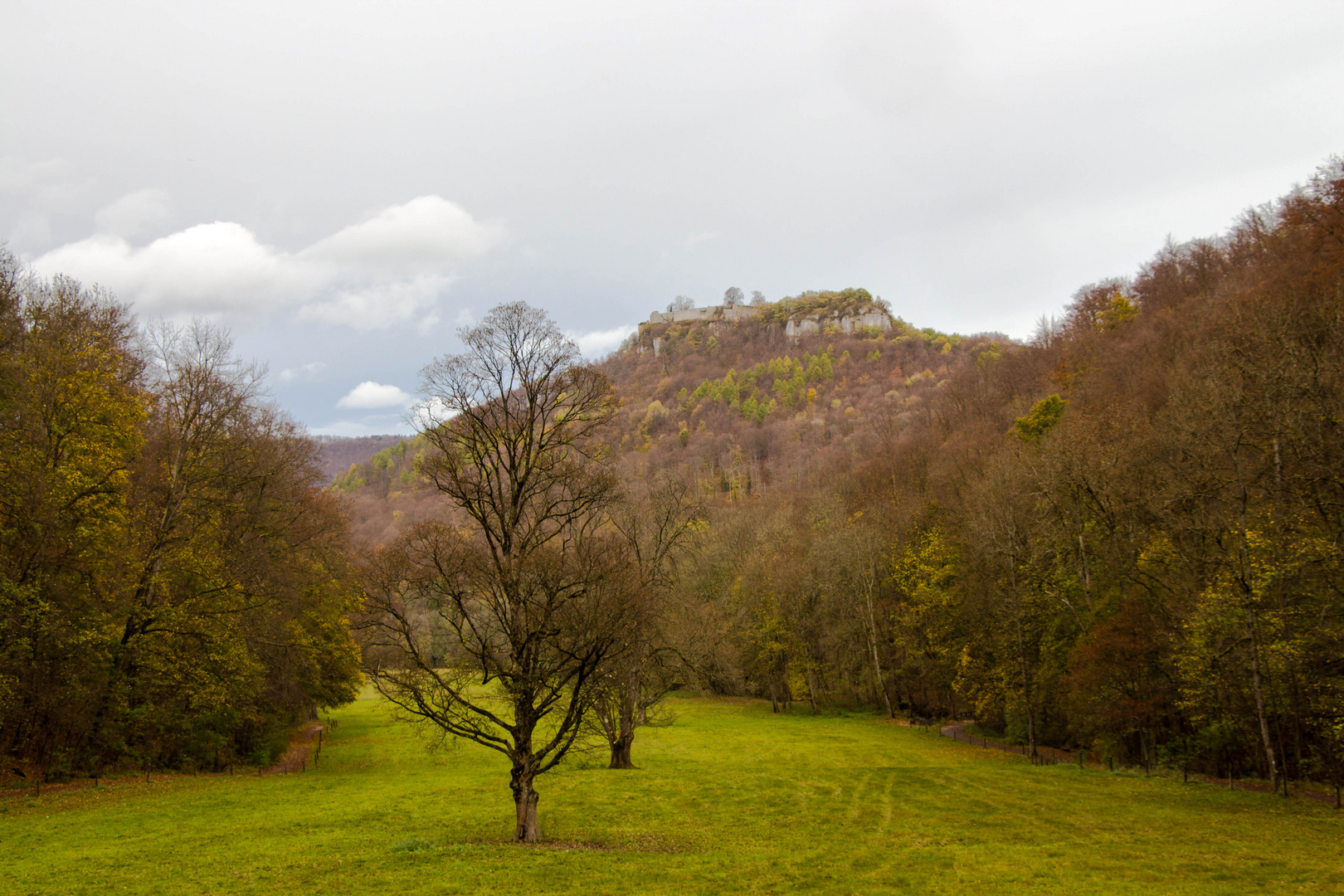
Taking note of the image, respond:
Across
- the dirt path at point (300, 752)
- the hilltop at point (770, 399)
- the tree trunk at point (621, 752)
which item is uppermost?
the hilltop at point (770, 399)

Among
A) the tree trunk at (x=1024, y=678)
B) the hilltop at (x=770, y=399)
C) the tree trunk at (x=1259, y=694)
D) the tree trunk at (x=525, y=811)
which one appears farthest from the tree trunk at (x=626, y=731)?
the hilltop at (x=770, y=399)

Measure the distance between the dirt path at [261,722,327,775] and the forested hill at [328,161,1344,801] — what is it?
57.2 feet

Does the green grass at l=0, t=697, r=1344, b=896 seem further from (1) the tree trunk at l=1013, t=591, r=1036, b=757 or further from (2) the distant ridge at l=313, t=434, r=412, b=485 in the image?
(2) the distant ridge at l=313, t=434, r=412, b=485

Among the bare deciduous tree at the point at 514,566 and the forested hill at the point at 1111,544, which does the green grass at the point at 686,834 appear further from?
the forested hill at the point at 1111,544

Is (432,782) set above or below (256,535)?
below

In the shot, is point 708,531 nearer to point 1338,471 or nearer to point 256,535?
point 256,535

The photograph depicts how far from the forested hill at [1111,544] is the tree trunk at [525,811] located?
36.9ft

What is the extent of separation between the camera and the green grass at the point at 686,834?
41.0 ft

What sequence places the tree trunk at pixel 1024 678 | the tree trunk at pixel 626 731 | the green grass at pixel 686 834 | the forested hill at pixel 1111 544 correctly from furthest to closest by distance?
1. the tree trunk at pixel 1024 678
2. the tree trunk at pixel 626 731
3. the forested hill at pixel 1111 544
4. the green grass at pixel 686 834

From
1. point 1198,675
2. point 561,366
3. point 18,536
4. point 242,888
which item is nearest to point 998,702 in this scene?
point 1198,675

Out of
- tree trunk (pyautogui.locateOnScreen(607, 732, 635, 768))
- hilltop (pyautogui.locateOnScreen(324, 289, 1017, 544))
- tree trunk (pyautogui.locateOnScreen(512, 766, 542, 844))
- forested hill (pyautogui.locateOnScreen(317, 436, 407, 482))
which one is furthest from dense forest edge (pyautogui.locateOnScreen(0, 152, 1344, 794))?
forested hill (pyautogui.locateOnScreen(317, 436, 407, 482))

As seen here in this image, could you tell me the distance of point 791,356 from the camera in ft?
552

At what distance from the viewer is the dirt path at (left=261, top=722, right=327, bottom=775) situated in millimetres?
29219

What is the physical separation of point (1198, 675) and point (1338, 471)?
7.58m
